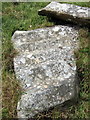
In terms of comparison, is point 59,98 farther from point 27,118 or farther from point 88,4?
point 88,4

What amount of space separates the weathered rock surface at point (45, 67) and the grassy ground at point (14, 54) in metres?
0.19

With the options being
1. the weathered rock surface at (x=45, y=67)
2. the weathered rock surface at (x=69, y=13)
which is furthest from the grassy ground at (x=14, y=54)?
the weathered rock surface at (x=69, y=13)

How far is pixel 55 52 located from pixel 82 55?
0.73m

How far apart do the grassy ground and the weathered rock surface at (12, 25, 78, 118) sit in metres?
0.19

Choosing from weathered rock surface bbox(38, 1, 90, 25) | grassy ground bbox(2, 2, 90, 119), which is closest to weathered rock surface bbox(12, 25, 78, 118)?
grassy ground bbox(2, 2, 90, 119)

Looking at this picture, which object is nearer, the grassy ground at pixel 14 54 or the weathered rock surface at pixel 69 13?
the grassy ground at pixel 14 54

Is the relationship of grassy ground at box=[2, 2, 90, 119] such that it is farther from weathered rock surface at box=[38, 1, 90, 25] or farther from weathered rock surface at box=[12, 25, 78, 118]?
weathered rock surface at box=[38, 1, 90, 25]

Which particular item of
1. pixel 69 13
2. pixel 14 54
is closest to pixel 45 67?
pixel 14 54

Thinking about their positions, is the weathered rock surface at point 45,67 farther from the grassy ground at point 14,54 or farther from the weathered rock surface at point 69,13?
the weathered rock surface at point 69,13

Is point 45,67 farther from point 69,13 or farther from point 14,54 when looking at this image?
point 69,13

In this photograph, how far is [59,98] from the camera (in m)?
6.88

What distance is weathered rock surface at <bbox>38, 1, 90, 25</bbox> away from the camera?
890cm

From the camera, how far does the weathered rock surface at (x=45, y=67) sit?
22.4 ft

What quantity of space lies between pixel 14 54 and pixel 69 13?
214cm
